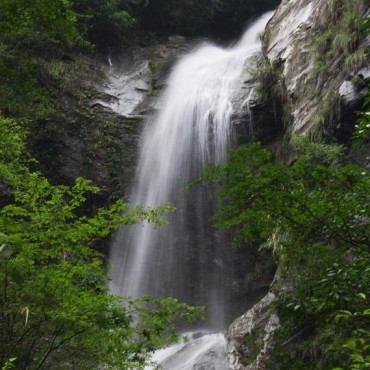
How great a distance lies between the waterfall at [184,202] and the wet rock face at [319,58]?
227 cm

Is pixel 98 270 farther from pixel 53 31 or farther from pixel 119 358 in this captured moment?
pixel 53 31

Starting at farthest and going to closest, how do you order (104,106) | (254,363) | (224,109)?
(104,106) < (224,109) < (254,363)

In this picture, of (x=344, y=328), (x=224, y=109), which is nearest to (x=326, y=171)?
(x=344, y=328)

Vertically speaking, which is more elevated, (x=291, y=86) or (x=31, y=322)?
(x=291, y=86)

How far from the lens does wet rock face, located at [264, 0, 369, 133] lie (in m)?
9.28

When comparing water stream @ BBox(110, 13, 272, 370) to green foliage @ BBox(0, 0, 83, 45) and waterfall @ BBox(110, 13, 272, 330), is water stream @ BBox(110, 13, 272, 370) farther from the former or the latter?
green foliage @ BBox(0, 0, 83, 45)

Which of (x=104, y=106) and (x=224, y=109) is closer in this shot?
(x=224, y=109)

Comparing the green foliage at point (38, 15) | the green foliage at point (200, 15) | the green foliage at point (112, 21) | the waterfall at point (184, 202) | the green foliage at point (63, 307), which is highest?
the green foliage at point (200, 15)

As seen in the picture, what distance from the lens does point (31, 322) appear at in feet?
13.8

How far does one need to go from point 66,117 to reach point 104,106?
167 cm

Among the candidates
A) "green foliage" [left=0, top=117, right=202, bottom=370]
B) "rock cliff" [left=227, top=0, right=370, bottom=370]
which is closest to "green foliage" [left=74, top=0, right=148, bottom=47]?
"rock cliff" [left=227, top=0, right=370, bottom=370]

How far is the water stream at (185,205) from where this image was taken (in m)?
11.5

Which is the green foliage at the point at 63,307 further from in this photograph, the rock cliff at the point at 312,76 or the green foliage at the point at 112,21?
the green foliage at the point at 112,21

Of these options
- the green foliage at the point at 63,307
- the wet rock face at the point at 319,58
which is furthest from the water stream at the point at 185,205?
the green foliage at the point at 63,307
